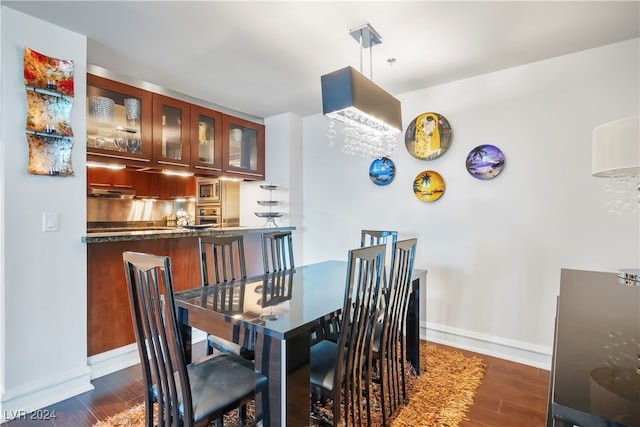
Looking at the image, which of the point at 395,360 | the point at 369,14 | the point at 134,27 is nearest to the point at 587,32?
the point at 369,14

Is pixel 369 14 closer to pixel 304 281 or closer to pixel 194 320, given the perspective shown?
pixel 304 281

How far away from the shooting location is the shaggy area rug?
6.23ft

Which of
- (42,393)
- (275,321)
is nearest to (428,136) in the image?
(275,321)

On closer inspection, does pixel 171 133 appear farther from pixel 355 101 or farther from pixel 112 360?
pixel 355 101

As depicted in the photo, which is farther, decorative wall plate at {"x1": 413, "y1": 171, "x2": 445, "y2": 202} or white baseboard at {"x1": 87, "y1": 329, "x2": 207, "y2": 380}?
decorative wall plate at {"x1": 413, "y1": 171, "x2": 445, "y2": 202}

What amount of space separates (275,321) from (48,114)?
6.87 ft

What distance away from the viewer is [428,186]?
317cm

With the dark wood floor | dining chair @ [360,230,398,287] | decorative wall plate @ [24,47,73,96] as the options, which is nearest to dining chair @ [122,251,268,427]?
the dark wood floor

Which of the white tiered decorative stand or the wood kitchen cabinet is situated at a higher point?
the wood kitchen cabinet

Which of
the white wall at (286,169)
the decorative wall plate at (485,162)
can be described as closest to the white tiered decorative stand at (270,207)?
the white wall at (286,169)

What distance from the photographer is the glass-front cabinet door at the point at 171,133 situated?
3.12 m

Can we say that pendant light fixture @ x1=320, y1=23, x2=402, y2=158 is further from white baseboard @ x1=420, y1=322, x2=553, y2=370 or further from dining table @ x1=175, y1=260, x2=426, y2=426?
white baseboard @ x1=420, y1=322, x2=553, y2=370

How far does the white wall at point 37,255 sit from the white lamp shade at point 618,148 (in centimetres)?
304

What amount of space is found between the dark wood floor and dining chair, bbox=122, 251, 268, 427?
0.95m
